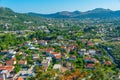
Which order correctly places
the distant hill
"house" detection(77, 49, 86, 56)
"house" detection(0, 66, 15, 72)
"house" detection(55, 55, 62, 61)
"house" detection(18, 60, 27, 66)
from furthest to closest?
the distant hill
"house" detection(77, 49, 86, 56)
"house" detection(55, 55, 62, 61)
"house" detection(18, 60, 27, 66)
"house" detection(0, 66, 15, 72)

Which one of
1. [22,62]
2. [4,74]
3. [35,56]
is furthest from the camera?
[35,56]

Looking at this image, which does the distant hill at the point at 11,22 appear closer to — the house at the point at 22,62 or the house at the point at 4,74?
the house at the point at 22,62

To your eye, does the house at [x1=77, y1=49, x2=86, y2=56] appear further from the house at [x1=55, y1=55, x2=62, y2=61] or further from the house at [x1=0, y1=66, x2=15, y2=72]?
the house at [x1=0, y1=66, x2=15, y2=72]

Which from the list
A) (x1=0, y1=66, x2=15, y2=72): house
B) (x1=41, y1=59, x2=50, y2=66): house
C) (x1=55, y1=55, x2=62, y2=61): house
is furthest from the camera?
(x1=55, y1=55, x2=62, y2=61): house

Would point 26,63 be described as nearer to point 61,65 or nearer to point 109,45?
point 61,65

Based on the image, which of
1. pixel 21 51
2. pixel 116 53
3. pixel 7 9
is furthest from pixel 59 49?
pixel 7 9

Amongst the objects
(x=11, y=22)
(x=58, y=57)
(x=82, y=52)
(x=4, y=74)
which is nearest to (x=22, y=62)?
(x=4, y=74)

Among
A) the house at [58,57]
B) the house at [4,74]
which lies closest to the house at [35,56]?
the house at [58,57]

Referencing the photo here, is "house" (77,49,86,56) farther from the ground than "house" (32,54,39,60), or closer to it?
closer to it

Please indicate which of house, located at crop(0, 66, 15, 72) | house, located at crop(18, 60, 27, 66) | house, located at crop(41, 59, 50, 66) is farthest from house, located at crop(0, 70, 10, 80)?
house, located at crop(41, 59, 50, 66)

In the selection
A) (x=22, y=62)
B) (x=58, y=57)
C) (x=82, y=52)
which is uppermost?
(x=22, y=62)

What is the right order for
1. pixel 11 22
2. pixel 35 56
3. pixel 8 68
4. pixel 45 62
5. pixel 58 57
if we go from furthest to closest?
pixel 11 22 → pixel 35 56 → pixel 58 57 → pixel 45 62 → pixel 8 68

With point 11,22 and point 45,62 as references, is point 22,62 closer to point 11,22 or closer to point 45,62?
point 45,62
